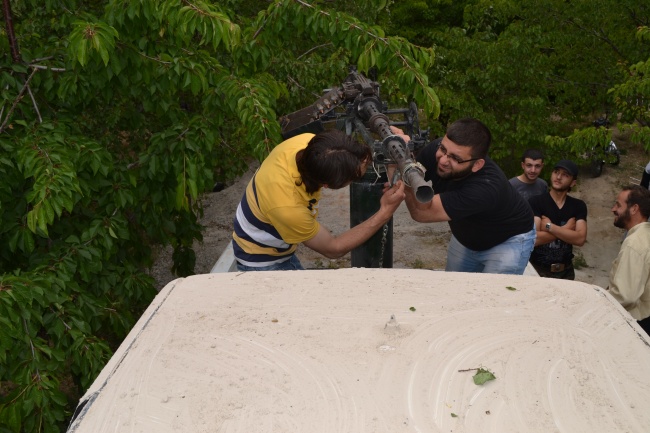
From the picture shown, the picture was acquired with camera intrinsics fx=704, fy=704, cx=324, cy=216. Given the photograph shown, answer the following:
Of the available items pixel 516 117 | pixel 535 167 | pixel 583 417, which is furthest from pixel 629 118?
pixel 583 417

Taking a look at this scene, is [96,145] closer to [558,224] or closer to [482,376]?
[482,376]

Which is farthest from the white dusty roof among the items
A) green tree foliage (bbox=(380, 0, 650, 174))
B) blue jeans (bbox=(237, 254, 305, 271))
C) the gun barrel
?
green tree foliage (bbox=(380, 0, 650, 174))

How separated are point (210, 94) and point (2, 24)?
1642 mm

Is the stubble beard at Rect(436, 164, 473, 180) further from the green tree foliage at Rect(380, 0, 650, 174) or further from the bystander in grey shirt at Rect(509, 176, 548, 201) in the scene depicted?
the green tree foliage at Rect(380, 0, 650, 174)

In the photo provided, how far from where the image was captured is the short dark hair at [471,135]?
4.08 metres

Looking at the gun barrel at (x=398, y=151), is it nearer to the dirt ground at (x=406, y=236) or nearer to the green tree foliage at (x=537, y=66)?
the dirt ground at (x=406, y=236)

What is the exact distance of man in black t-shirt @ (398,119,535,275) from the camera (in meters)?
4.09

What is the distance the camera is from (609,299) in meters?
2.64

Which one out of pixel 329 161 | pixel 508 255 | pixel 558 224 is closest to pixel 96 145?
pixel 329 161

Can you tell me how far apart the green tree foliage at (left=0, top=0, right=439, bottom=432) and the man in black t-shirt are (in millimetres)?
671

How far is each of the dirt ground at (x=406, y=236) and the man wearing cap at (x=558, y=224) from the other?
9.37ft

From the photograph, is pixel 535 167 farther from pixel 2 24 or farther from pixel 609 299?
pixel 2 24

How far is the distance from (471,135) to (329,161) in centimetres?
105

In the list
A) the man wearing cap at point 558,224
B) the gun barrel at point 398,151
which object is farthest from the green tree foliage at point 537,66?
the gun barrel at point 398,151
